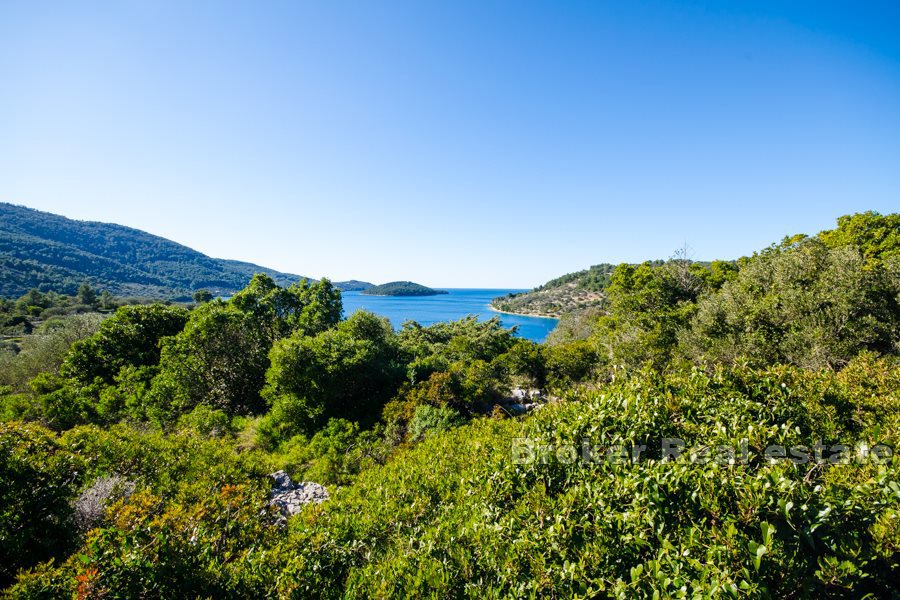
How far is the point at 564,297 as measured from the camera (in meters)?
123

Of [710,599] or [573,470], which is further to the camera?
[573,470]

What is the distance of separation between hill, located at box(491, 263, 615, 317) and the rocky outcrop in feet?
303

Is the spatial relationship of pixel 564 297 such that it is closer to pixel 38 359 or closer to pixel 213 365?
pixel 213 365

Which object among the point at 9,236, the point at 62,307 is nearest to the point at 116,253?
the point at 9,236

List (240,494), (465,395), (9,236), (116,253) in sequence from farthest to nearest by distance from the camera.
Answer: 1. (116,253)
2. (9,236)
3. (465,395)
4. (240,494)

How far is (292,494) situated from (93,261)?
610 ft

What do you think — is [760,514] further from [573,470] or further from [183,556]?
[183,556]

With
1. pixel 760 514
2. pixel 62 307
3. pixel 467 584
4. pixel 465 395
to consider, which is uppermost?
pixel 760 514

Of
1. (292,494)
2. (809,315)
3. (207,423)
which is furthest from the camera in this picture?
(207,423)

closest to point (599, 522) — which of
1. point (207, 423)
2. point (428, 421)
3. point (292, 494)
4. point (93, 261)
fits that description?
point (292, 494)

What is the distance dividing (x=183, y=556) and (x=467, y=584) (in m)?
3.72

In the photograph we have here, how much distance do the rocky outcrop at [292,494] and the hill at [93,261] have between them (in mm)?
88954

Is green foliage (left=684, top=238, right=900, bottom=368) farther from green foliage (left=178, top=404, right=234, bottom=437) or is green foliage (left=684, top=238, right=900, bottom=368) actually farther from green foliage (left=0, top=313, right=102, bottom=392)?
green foliage (left=0, top=313, right=102, bottom=392)

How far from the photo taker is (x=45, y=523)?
6012mm
